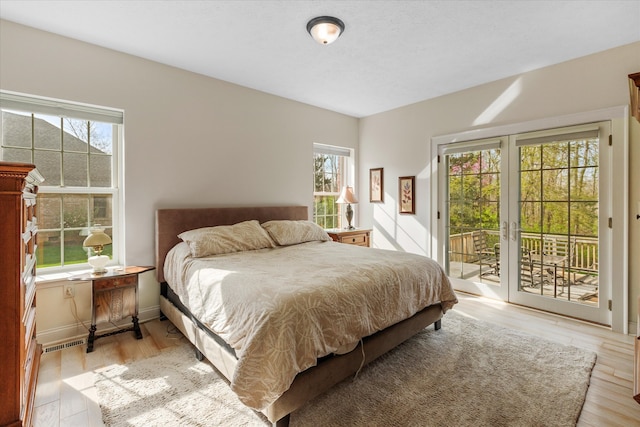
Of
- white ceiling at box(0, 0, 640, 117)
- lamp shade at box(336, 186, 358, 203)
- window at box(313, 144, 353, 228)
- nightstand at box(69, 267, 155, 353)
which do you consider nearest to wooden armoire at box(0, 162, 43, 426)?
nightstand at box(69, 267, 155, 353)

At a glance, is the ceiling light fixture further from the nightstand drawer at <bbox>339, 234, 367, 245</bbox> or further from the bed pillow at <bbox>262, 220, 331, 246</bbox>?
the nightstand drawer at <bbox>339, 234, 367, 245</bbox>

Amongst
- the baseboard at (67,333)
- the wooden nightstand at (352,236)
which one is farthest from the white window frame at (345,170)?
the baseboard at (67,333)

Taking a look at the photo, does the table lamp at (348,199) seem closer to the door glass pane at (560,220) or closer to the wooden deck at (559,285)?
the wooden deck at (559,285)

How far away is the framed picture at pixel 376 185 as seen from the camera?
15.9 ft

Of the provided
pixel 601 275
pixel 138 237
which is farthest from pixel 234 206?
pixel 601 275

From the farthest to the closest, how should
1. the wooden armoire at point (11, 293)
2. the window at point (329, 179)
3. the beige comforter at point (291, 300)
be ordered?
1. the window at point (329, 179)
2. the beige comforter at point (291, 300)
3. the wooden armoire at point (11, 293)

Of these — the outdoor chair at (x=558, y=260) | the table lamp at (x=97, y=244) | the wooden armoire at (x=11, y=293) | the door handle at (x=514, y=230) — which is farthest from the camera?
the door handle at (x=514, y=230)

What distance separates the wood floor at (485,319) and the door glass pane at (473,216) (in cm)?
58

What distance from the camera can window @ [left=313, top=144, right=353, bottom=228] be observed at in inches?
191

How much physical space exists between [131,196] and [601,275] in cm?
469

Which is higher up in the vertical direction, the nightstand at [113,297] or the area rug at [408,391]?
the nightstand at [113,297]

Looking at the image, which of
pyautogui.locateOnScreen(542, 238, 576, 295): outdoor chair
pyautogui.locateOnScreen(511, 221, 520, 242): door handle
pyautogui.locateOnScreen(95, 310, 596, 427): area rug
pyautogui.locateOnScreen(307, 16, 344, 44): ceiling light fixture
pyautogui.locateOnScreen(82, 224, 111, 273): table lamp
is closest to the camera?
pyautogui.locateOnScreen(95, 310, 596, 427): area rug

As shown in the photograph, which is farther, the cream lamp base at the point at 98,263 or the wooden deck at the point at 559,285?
the wooden deck at the point at 559,285

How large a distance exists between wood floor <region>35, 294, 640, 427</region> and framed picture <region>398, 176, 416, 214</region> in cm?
158
